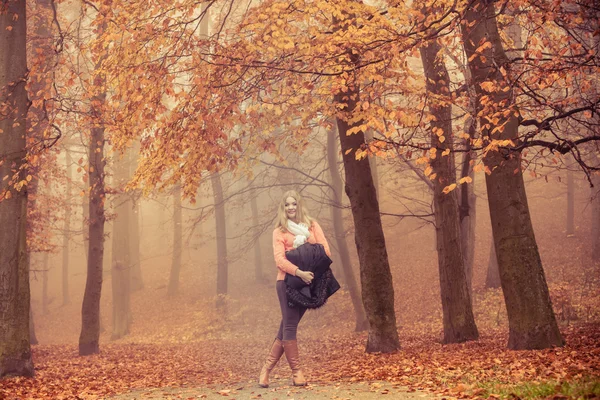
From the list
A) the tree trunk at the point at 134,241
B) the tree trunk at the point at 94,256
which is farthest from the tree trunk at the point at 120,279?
the tree trunk at the point at 94,256

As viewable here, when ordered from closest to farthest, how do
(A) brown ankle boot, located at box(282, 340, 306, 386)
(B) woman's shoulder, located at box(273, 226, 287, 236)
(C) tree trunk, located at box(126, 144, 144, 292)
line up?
(A) brown ankle boot, located at box(282, 340, 306, 386) < (B) woman's shoulder, located at box(273, 226, 287, 236) < (C) tree trunk, located at box(126, 144, 144, 292)

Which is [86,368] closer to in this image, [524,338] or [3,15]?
[3,15]

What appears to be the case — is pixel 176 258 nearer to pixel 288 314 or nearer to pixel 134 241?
pixel 134 241

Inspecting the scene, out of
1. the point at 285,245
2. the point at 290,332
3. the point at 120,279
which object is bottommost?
the point at 290,332

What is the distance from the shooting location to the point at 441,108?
34.6ft

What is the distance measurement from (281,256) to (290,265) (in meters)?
0.19

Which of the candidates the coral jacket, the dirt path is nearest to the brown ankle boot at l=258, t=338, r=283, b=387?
the dirt path

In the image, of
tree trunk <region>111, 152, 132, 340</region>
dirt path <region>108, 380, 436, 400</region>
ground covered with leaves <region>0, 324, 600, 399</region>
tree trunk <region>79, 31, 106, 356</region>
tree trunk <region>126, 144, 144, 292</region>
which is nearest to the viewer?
ground covered with leaves <region>0, 324, 600, 399</region>

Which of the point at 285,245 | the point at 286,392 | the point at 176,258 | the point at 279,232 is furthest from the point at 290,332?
the point at 176,258

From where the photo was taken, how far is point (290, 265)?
275 inches

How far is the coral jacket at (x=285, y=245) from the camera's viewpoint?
7.00m

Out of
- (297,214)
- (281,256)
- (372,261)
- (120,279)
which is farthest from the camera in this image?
(120,279)

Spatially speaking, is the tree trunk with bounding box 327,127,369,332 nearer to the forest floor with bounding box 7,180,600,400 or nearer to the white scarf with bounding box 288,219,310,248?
the forest floor with bounding box 7,180,600,400

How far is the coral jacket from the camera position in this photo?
7.00m
